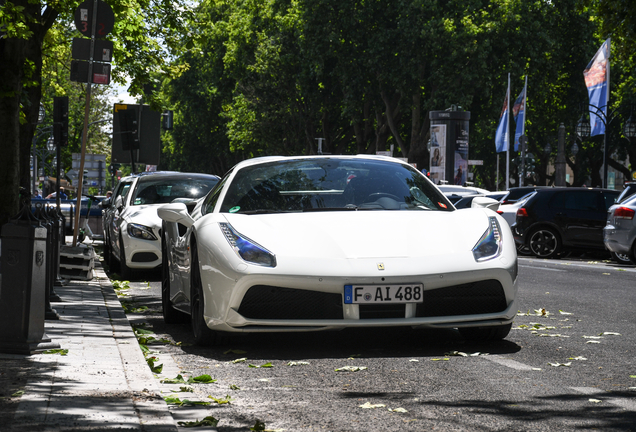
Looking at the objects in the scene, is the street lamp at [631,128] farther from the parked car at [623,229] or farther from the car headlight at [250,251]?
the car headlight at [250,251]

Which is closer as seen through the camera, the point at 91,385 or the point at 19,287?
the point at 91,385

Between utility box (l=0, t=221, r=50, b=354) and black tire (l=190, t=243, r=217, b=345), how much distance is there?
3.68 ft

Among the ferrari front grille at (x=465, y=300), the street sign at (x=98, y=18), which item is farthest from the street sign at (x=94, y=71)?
the ferrari front grille at (x=465, y=300)

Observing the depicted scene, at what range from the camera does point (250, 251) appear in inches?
251

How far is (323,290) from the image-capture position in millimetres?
6242

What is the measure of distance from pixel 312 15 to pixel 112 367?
39768 millimetres

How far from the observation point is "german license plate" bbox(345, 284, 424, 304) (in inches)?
246

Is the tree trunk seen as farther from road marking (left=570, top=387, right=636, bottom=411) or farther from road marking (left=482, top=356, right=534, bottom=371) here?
road marking (left=570, top=387, right=636, bottom=411)

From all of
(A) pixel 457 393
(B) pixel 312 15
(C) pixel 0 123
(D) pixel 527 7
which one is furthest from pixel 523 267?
(B) pixel 312 15

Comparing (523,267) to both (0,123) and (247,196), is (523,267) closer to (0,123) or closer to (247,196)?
(0,123)

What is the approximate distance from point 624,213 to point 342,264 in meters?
12.8

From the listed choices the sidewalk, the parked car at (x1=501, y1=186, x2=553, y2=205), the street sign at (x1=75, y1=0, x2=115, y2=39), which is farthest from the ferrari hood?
the parked car at (x1=501, y1=186, x2=553, y2=205)

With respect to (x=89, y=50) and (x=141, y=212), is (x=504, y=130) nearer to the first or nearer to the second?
(x=141, y=212)

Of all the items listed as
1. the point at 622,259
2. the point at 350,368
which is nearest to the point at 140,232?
the point at 350,368
